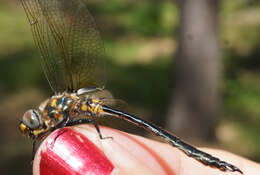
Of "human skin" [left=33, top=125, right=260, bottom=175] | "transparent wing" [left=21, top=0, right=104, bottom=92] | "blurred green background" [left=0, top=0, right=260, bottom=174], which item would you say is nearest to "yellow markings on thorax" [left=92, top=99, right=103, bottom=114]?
"transparent wing" [left=21, top=0, right=104, bottom=92]

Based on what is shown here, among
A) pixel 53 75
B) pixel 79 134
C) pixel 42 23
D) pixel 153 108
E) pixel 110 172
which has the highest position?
pixel 42 23

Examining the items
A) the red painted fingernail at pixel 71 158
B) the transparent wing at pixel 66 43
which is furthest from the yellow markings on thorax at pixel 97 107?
the red painted fingernail at pixel 71 158

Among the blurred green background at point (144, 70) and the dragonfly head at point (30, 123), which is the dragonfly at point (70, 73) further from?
the blurred green background at point (144, 70)

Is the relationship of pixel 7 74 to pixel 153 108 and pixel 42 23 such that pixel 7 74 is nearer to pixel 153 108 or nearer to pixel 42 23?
pixel 153 108

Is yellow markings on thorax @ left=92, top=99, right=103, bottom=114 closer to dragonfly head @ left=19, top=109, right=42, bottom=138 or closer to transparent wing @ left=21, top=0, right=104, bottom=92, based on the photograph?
transparent wing @ left=21, top=0, right=104, bottom=92

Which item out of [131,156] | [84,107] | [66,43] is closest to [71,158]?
[131,156]

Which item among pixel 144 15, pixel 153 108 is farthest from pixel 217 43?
pixel 144 15
